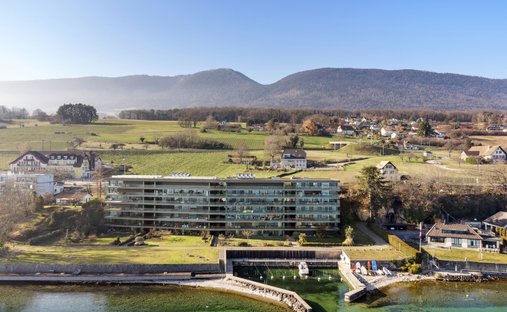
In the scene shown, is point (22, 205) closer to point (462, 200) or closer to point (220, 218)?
point (220, 218)

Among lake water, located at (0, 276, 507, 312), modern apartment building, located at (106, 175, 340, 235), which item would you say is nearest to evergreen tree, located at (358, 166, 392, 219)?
modern apartment building, located at (106, 175, 340, 235)

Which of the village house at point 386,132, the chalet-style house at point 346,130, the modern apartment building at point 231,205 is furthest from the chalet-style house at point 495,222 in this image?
the chalet-style house at point 346,130

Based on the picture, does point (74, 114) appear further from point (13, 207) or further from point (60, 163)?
point (13, 207)

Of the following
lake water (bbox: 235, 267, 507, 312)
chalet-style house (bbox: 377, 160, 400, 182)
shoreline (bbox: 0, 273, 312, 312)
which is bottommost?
lake water (bbox: 235, 267, 507, 312)

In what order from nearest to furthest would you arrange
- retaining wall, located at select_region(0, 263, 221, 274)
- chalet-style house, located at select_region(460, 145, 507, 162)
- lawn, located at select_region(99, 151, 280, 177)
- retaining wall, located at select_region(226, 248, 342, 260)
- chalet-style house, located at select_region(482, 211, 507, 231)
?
1. retaining wall, located at select_region(0, 263, 221, 274)
2. retaining wall, located at select_region(226, 248, 342, 260)
3. chalet-style house, located at select_region(482, 211, 507, 231)
4. lawn, located at select_region(99, 151, 280, 177)
5. chalet-style house, located at select_region(460, 145, 507, 162)

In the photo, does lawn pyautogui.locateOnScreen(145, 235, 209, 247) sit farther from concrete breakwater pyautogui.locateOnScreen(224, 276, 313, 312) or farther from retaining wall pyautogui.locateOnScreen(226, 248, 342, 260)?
concrete breakwater pyautogui.locateOnScreen(224, 276, 313, 312)

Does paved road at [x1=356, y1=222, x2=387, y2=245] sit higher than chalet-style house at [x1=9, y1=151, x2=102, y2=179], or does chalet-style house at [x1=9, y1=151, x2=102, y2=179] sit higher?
chalet-style house at [x1=9, y1=151, x2=102, y2=179]

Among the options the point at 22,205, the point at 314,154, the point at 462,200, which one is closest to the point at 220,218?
the point at 22,205
